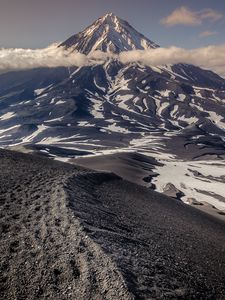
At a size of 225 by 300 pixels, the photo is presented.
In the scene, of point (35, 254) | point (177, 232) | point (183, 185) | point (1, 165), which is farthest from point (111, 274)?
point (183, 185)

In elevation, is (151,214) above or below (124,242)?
below

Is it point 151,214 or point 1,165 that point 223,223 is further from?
point 1,165

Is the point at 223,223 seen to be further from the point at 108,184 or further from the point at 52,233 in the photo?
the point at 52,233

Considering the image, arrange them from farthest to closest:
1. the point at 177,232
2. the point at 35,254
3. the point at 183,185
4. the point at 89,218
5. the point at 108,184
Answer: the point at 183,185
the point at 108,184
the point at 177,232
the point at 89,218
the point at 35,254

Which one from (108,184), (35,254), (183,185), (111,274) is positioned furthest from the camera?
(183,185)

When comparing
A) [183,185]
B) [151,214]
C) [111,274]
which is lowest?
[183,185]

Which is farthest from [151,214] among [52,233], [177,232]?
[52,233]

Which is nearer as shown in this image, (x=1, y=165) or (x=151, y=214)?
(x=151, y=214)
